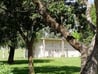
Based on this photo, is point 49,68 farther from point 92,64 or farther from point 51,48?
point 51,48

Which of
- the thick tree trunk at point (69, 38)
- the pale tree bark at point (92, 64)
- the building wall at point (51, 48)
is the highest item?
the thick tree trunk at point (69, 38)

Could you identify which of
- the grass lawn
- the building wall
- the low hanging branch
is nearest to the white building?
the building wall

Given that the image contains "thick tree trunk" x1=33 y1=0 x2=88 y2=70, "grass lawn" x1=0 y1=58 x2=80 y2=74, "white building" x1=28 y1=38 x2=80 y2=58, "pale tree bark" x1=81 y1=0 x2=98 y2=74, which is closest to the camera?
"pale tree bark" x1=81 y1=0 x2=98 y2=74

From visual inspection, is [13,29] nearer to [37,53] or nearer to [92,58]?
[92,58]

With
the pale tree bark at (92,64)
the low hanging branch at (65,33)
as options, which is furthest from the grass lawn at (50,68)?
the pale tree bark at (92,64)

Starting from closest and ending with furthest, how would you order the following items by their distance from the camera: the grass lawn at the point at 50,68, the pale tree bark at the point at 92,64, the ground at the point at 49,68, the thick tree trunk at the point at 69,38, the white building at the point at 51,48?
the pale tree bark at the point at 92,64 < the thick tree trunk at the point at 69,38 < the grass lawn at the point at 50,68 < the ground at the point at 49,68 < the white building at the point at 51,48

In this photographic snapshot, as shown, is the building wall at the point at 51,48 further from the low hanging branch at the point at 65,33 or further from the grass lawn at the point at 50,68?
the low hanging branch at the point at 65,33

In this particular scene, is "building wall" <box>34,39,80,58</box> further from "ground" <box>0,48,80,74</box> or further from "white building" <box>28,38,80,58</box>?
"ground" <box>0,48,80,74</box>

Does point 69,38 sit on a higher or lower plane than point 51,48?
higher

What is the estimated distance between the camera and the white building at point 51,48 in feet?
184

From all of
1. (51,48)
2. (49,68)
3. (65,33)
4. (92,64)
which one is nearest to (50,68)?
(49,68)

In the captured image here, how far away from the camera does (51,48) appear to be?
5731 cm

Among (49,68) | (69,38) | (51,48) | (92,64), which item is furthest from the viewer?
(51,48)

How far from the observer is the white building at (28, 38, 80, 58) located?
5612 centimetres
